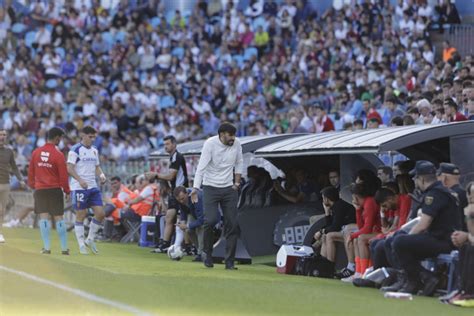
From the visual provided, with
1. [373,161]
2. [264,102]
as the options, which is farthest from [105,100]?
[373,161]

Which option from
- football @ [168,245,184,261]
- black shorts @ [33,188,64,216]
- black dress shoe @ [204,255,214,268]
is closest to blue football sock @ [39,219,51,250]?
black shorts @ [33,188,64,216]

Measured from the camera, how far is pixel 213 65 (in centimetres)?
3562

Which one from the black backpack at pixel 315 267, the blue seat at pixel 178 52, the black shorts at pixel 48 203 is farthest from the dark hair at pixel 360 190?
the blue seat at pixel 178 52

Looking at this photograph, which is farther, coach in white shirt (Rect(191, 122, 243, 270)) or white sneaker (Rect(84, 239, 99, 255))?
white sneaker (Rect(84, 239, 99, 255))

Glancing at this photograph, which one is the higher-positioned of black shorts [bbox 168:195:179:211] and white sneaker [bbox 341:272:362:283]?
black shorts [bbox 168:195:179:211]

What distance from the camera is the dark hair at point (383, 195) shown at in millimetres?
14844

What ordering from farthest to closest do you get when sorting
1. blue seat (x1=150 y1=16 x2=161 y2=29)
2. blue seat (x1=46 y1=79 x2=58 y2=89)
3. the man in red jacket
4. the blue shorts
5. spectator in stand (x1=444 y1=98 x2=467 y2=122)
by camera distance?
blue seat (x1=150 y1=16 x2=161 y2=29), blue seat (x1=46 y1=79 x2=58 y2=89), the blue shorts, the man in red jacket, spectator in stand (x1=444 y1=98 x2=467 y2=122)

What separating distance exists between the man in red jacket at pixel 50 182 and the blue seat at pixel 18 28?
2152cm

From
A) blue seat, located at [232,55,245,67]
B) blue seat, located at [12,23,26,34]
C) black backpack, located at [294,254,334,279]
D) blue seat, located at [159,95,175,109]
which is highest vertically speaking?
blue seat, located at [12,23,26,34]

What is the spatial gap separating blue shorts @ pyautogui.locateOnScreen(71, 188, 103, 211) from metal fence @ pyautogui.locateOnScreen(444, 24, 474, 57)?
41.9 ft

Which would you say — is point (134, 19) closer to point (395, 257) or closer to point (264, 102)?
point (264, 102)

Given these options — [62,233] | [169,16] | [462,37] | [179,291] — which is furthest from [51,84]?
[179,291]

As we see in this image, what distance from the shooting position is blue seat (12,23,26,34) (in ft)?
128

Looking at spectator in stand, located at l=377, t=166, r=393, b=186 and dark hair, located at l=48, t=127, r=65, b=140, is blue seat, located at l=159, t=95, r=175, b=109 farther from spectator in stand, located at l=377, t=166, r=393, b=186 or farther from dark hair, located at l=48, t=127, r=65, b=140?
spectator in stand, located at l=377, t=166, r=393, b=186
